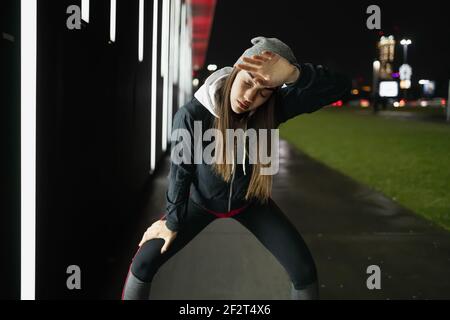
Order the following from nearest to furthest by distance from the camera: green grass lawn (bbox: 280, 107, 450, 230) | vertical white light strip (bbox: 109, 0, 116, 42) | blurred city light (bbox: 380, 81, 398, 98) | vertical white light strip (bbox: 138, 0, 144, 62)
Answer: vertical white light strip (bbox: 109, 0, 116, 42), vertical white light strip (bbox: 138, 0, 144, 62), green grass lawn (bbox: 280, 107, 450, 230), blurred city light (bbox: 380, 81, 398, 98)

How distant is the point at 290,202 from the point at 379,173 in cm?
376

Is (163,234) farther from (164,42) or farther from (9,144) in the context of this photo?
(164,42)

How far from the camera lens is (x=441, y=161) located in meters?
12.6

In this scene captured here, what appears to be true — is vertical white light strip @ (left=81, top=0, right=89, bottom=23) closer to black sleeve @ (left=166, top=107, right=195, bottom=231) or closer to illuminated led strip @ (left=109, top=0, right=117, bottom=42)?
illuminated led strip @ (left=109, top=0, right=117, bottom=42)

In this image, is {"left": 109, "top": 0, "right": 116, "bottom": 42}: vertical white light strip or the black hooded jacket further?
{"left": 109, "top": 0, "right": 116, "bottom": 42}: vertical white light strip

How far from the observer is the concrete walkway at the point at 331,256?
166 inches

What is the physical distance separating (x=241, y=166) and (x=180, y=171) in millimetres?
252

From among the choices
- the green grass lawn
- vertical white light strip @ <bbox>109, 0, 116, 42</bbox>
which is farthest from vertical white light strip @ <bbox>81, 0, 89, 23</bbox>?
the green grass lawn

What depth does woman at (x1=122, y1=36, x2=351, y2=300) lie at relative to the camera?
6.64 feet

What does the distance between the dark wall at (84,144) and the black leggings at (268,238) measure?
703 mm

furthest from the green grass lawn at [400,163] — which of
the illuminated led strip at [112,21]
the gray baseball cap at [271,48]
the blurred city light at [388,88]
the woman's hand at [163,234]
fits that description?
the blurred city light at [388,88]

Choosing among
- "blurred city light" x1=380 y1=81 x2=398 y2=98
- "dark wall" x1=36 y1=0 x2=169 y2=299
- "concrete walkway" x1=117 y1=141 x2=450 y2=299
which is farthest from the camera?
"blurred city light" x1=380 y1=81 x2=398 y2=98

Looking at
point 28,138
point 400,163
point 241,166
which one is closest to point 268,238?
point 241,166
